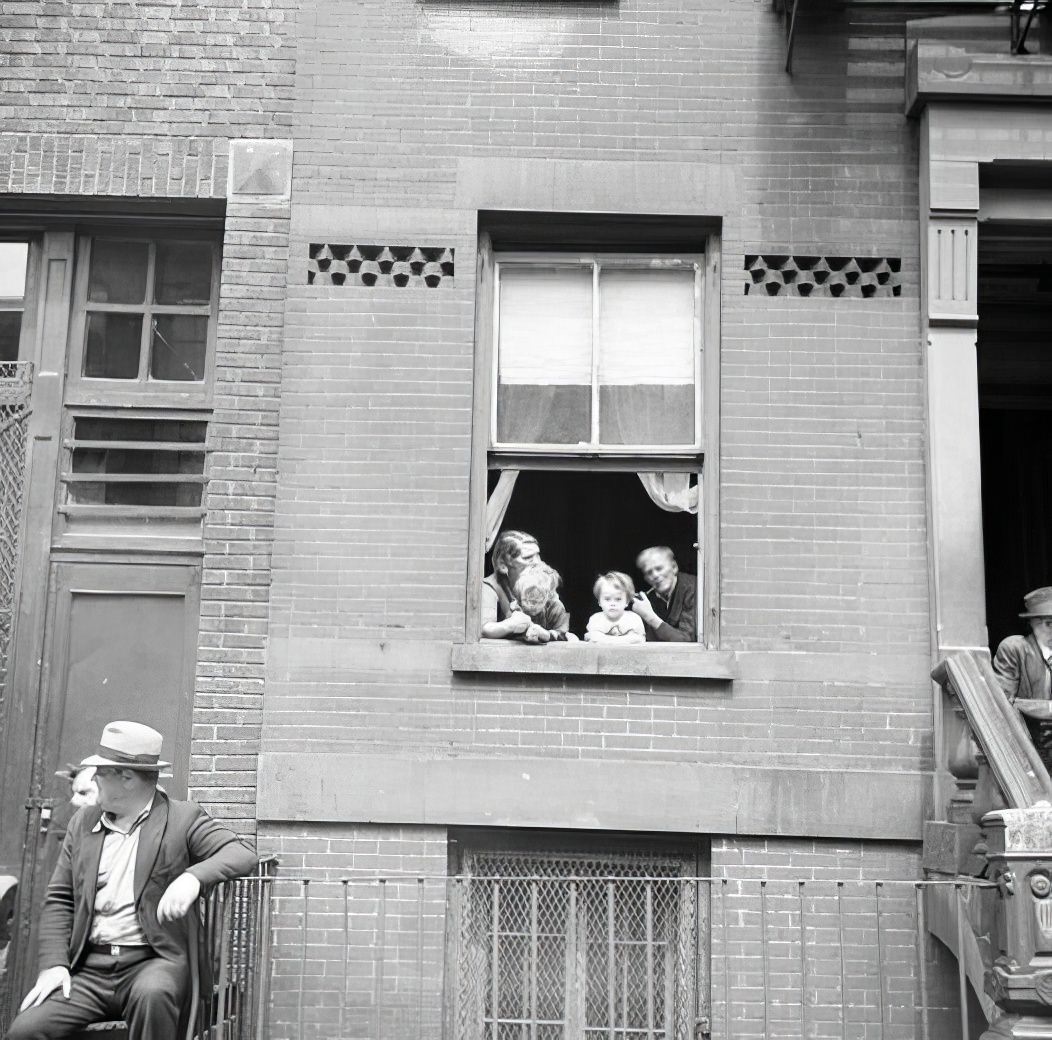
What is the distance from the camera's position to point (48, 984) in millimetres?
5969

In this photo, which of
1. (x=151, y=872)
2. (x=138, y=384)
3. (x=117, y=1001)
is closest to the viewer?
(x=117, y=1001)

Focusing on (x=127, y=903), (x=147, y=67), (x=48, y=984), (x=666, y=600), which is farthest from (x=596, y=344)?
(x=48, y=984)

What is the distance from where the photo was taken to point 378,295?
8383 millimetres

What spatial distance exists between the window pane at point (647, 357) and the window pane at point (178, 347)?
2483mm

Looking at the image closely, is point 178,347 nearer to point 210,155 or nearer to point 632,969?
point 210,155

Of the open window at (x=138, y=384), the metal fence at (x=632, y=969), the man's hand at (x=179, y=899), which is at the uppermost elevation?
the open window at (x=138, y=384)

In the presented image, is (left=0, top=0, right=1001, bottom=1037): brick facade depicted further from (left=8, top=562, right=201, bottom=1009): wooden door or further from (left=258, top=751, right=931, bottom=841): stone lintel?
(left=8, top=562, right=201, bottom=1009): wooden door

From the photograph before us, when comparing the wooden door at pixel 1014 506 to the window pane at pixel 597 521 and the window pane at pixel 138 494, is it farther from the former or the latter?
the window pane at pixel 138 494

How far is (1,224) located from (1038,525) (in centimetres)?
820

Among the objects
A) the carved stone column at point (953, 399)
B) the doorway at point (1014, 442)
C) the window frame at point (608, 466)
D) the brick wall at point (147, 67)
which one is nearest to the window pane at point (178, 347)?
the brick wall at point (147, 67)

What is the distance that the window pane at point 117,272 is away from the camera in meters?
8.82

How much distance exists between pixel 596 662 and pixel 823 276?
8.87ft

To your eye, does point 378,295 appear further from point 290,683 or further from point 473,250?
point 290,683

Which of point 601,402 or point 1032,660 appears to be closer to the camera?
point 1032,660
